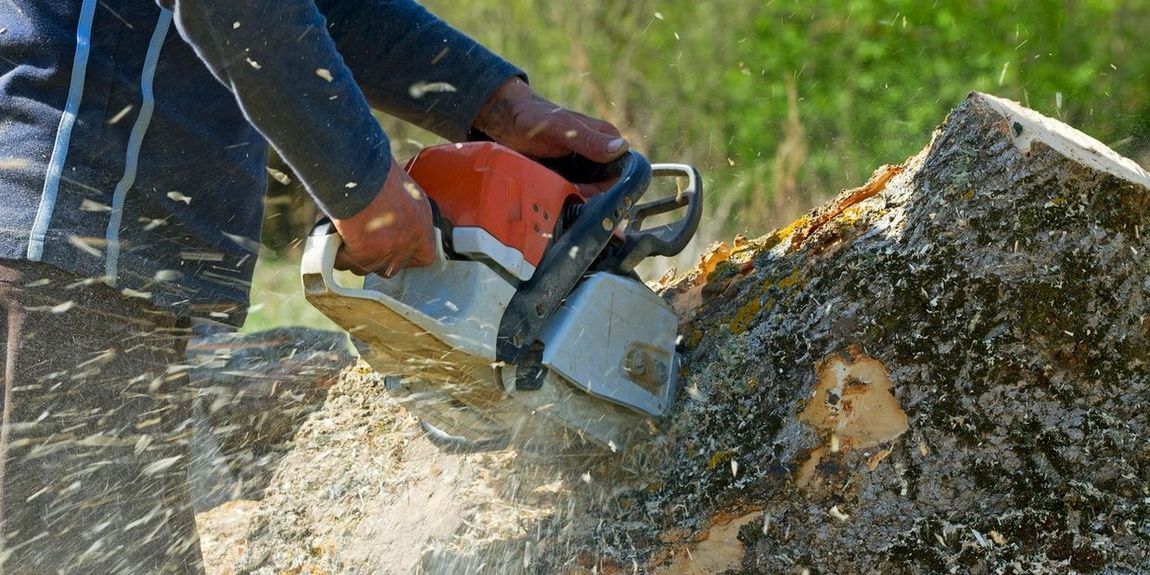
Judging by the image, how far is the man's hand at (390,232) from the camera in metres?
1.61

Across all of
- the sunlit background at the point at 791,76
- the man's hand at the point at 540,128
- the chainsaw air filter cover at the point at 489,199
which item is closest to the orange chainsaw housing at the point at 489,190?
the chainsaw air filter cover at the point at 489,199

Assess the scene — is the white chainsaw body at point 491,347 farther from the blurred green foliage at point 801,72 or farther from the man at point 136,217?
the blurred green foliage at point 801,72

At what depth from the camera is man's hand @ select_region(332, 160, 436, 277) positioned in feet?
5.29

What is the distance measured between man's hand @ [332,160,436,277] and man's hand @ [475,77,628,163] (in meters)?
0.48

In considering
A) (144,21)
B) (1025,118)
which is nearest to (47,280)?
(144,21)

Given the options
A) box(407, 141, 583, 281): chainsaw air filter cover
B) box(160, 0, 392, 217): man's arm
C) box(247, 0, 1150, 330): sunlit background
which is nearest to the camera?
box(160, 0, 392, 217): man's arm

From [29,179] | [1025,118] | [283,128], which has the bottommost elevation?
[29,179]

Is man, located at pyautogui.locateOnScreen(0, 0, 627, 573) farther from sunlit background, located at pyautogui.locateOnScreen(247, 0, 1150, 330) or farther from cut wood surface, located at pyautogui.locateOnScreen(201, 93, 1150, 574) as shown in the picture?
sunlit background, located at pyautogui.locateOnScreen(247, 0, 1150, 330)

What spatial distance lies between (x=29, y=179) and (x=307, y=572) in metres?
1.27

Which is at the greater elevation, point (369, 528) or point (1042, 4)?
point (1042, 4)

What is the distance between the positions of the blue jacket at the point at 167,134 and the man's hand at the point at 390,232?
0.03m

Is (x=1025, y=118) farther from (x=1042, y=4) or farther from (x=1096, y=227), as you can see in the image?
(x=1042, y=4)

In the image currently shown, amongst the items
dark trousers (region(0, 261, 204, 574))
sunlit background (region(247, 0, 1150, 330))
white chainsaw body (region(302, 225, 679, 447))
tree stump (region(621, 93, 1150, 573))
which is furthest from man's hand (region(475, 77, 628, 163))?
sunlit background (region(247, 0, 1150, 330))

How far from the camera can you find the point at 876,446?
1820mm
